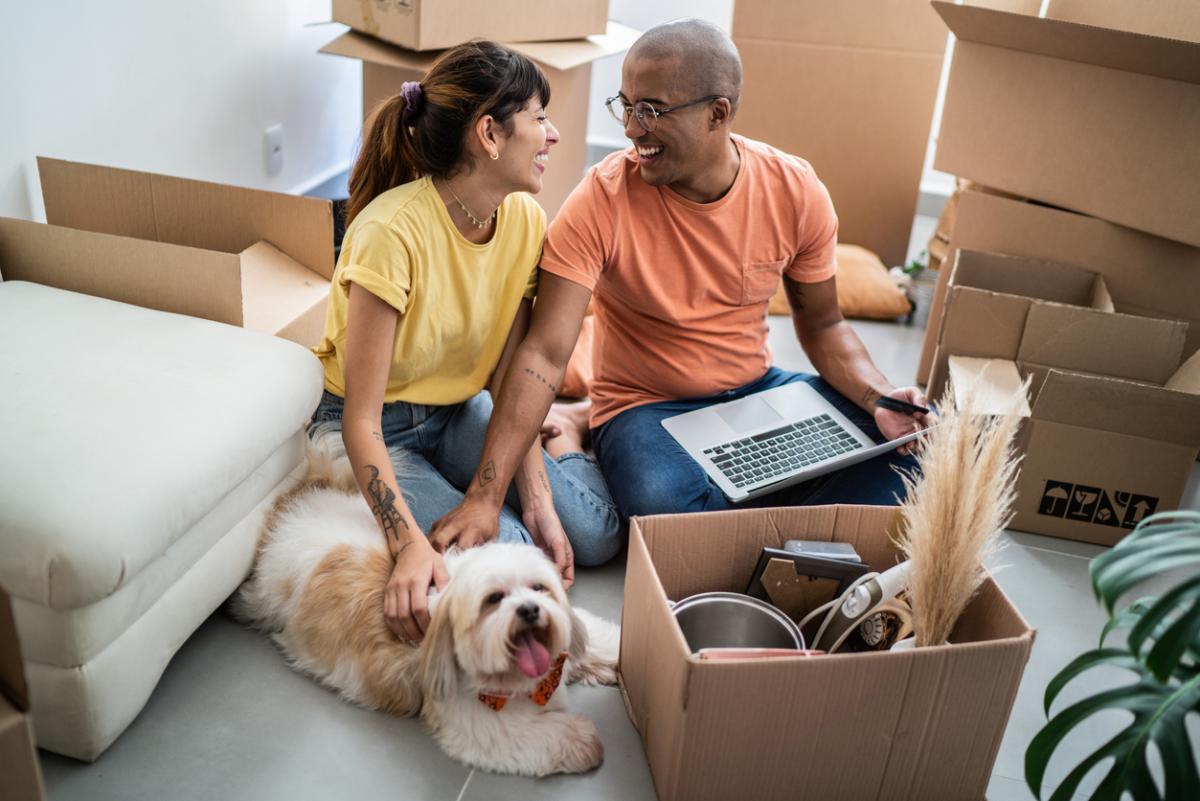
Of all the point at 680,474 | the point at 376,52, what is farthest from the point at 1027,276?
the point at 376,52

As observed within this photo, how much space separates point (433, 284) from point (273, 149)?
178cm

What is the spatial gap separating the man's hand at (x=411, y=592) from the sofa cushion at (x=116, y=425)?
0.91 ft

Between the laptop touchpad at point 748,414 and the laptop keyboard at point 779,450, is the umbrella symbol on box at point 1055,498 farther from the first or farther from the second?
the laptop touchpad at point 748,414

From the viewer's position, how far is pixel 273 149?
3.19 m

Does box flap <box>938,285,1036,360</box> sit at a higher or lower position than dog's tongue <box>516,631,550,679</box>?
higher

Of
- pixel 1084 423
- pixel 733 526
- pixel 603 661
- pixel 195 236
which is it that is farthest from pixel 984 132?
pixel 195 236

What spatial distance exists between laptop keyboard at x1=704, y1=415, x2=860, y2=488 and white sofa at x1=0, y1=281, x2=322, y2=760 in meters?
0.75

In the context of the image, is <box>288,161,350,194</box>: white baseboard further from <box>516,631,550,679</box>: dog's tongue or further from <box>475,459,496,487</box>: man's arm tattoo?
<box>516,631,550,679</box>: dog's tongue

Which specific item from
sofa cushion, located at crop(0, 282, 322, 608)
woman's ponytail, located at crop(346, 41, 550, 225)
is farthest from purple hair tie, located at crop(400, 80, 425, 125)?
sofa cushion, located at crop(0, 282, 322, 608)

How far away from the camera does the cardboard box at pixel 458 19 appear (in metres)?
2.58

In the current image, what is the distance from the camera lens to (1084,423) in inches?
81.4

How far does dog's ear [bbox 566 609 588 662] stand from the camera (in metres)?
1.45

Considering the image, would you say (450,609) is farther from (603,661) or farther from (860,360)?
(860,360)

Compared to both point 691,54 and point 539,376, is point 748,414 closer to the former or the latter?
point 539,376
